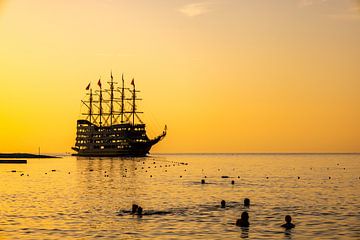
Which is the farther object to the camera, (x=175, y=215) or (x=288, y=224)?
(x=175, y=215)

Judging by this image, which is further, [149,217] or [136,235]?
[149,217]

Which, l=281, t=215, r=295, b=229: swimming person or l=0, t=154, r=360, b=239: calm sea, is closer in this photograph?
l=0, t=154, r=360, b=239: calm sea

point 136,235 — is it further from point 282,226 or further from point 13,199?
point 13,199

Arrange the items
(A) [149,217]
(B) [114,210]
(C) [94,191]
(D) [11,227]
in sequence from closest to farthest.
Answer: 1. (D) [11,227]
2. (A) [149,217]
3. (B) [114,210]
4. (C) [94,191]

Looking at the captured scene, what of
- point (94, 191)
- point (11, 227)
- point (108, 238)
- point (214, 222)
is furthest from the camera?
point (94, 191)

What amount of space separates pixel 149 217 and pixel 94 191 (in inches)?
1054

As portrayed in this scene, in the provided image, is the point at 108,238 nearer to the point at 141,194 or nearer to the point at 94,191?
the point at 141,194

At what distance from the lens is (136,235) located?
1267 inches

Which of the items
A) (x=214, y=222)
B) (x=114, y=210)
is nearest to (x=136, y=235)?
(x=214, y=222)

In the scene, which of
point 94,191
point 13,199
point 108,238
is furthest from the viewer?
point 94,191

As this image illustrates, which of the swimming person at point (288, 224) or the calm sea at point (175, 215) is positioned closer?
the calm sea at point (175, 215)

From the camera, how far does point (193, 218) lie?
129 feet

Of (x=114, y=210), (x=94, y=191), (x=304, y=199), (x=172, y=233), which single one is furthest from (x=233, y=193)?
(x=172, y=233)

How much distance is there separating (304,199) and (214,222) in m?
20.4
